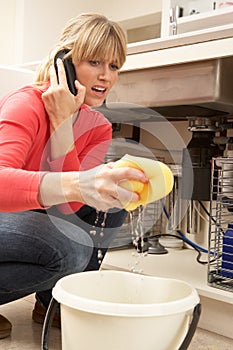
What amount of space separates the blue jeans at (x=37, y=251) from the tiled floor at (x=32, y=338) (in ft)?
0.31

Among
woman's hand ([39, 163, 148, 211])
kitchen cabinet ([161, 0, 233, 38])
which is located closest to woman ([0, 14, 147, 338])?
woman's hand ([39, 163, 148, 211])

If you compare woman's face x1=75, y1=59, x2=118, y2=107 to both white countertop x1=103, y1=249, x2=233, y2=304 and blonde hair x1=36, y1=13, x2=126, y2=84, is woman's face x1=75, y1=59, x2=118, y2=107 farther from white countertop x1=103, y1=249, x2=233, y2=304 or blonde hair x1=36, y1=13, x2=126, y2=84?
white countertop x1=103, y1=249, x2=233, y2=304

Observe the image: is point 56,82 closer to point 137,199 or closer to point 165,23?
point 137,199

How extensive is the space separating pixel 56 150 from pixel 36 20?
97 centimetres

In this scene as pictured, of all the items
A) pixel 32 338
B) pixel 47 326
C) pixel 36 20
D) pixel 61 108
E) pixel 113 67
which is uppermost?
pixel 36 20

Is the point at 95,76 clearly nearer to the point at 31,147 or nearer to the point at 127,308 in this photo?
the point at 31,147

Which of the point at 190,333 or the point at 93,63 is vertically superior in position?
the point at 93,63

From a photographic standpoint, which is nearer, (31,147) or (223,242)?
(31,147)

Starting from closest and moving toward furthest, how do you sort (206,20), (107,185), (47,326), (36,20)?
(107,185)
(47,326)
(206,20)
(36,20)

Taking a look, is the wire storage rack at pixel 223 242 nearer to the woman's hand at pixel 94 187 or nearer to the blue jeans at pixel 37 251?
the blue jeans at pixel 37 251

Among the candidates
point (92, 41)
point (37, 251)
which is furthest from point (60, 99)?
point (37, 251)

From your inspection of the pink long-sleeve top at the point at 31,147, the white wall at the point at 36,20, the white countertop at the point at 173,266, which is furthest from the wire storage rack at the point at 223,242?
the white wall at the point at 36,20

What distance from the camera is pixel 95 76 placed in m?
1.03

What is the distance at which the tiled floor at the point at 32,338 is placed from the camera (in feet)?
A: 3.33
